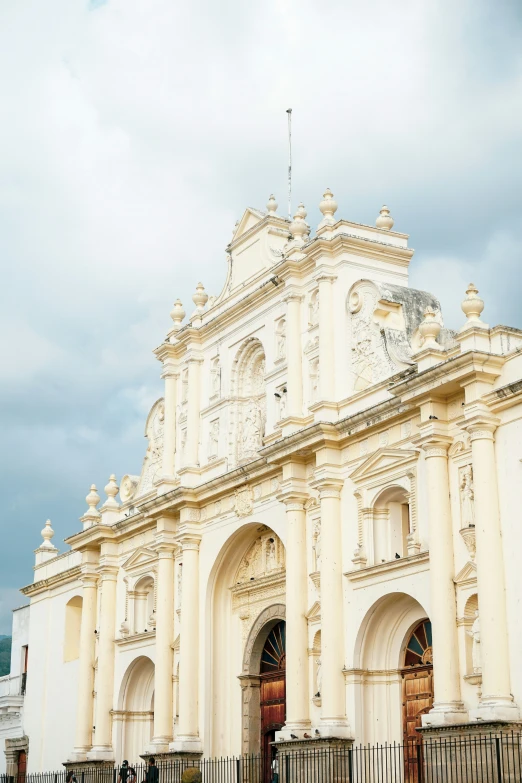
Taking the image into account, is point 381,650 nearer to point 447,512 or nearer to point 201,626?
A: point 447,512

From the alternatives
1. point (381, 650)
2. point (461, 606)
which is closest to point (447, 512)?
point (461, 606)

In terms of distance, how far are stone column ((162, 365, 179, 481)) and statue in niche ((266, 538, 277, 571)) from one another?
4162mm

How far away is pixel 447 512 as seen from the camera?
20625mm

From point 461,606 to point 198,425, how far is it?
1151 centimetres

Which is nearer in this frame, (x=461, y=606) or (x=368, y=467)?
(x=461, y=606)

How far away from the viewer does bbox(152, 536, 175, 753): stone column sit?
28344 millimetres

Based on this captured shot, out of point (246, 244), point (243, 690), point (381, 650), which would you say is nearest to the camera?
point (381, 650)

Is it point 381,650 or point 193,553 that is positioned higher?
point 193,553

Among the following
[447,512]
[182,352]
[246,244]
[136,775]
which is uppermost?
[246,244]

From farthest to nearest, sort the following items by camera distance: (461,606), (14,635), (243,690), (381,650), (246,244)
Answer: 1. (14,635)
2. (246,244)
3. (243,690)
4. (381,650)
5. (461,606)

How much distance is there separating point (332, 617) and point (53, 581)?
56.4ft

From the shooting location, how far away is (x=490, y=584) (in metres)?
19.1

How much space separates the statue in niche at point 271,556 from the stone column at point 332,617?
12.0 feet

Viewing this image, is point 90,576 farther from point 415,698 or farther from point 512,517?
point 512,517
